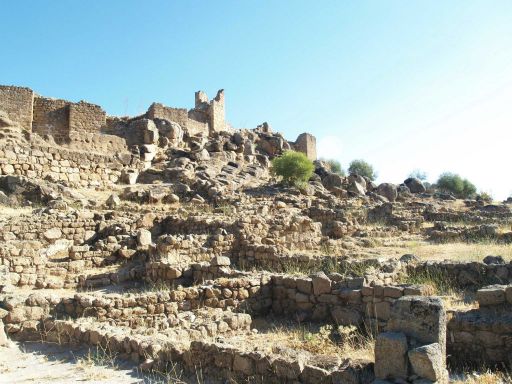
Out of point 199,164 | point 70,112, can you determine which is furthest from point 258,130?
point 70,112

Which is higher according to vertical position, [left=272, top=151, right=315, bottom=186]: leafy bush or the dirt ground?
[left=272, top=151, right=315, bottom=186]: leafy bush

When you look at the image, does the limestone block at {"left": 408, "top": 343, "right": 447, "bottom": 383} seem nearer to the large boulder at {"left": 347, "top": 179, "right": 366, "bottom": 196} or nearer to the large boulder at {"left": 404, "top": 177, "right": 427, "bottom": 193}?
the large boulder at {"left": 347, "top": 179, "right": 366, "bottom": 196}

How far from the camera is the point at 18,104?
25.1 metres

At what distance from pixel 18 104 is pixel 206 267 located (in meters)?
19.9

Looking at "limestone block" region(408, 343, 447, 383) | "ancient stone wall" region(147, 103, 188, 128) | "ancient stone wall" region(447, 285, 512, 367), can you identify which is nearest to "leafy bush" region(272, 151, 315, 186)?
"ancient stone wall" region(147, 103, 188, 128)

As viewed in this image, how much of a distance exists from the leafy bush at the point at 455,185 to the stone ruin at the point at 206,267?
23.2m

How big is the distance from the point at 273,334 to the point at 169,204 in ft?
46.9

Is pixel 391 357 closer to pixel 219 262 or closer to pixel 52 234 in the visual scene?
pixel 219 262

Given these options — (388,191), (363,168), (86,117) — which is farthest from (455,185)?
(86,117)

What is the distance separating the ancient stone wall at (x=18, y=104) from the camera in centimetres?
2472

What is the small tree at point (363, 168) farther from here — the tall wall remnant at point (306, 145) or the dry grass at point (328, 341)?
the dry grass at point (328, 341)

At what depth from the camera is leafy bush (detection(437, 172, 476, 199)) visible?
173ft

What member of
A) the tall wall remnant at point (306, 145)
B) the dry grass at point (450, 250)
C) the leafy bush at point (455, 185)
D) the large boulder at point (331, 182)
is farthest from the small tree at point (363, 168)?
the dry grass at point (450, 250)

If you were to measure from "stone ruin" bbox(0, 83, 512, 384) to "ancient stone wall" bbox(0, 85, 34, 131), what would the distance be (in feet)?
0.23
